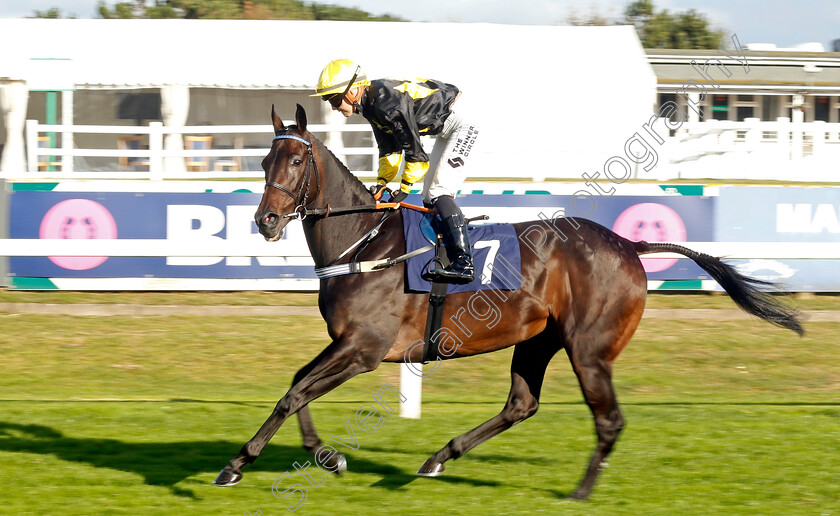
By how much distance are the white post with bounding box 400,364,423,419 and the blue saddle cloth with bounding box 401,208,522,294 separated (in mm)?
1298

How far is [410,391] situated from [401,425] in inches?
9.4

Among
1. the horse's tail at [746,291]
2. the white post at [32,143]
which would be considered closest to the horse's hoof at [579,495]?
the horse's tail at [746,291]

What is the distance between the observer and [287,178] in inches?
192

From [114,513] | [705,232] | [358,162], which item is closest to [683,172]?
[705,232]

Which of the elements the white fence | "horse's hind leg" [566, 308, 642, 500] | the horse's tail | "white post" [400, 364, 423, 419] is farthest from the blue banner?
"horse's hind leg" [566, 308, 642, 500]

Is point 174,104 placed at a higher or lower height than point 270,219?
higher

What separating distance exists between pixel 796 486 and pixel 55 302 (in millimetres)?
7822

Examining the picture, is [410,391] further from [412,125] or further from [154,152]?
[154,152]

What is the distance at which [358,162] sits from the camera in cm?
1752

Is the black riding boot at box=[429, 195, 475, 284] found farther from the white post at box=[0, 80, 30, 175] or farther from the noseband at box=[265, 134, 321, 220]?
the white post at box=[0, 80, 30, 175]

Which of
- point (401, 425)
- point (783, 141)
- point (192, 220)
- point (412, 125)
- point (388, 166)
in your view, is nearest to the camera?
point (412, 125)

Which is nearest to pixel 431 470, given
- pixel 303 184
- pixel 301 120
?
pixel 303 184

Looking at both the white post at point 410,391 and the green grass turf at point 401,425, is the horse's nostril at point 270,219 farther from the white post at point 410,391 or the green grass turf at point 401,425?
the white post at point 410,391

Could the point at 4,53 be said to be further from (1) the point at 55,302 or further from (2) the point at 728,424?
(2) the point at 728,424
